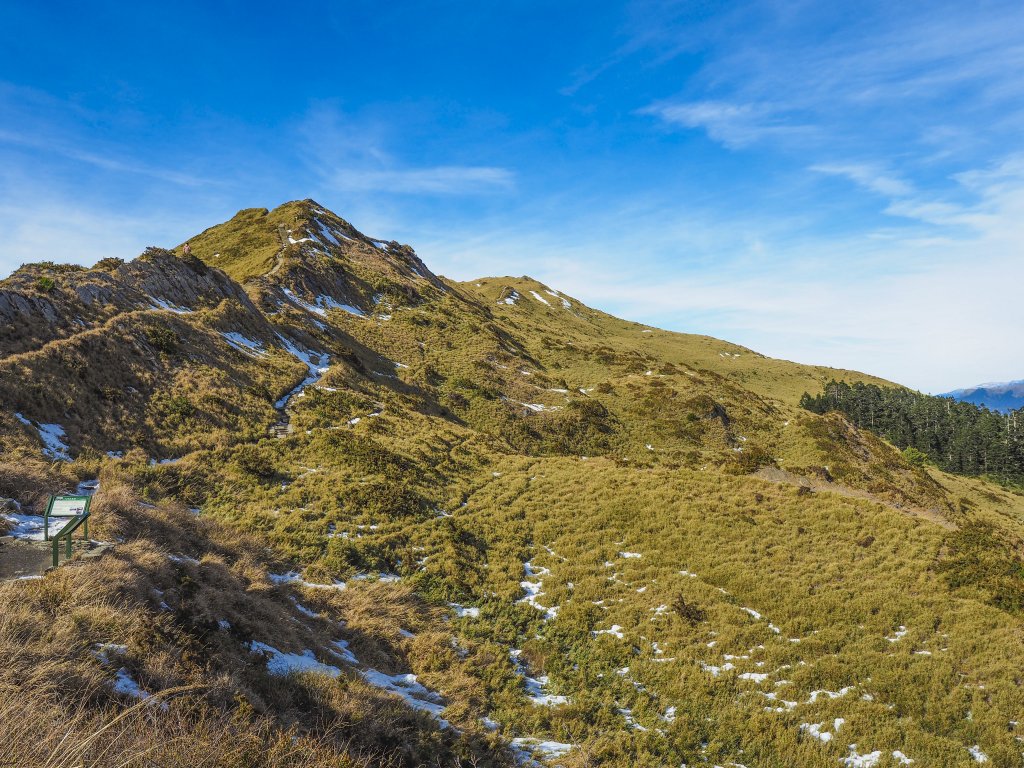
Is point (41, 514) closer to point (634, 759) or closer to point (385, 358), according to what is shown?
point (634, 759)

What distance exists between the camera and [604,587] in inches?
654

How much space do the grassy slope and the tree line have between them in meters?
90.0

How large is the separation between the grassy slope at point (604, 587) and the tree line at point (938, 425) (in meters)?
90.0

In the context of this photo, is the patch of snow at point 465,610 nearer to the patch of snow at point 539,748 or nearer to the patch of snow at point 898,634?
the patch of snow at point 539,748

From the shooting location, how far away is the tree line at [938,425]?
320ft

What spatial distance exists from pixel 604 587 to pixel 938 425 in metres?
137

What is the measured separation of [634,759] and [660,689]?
2336 millimetres

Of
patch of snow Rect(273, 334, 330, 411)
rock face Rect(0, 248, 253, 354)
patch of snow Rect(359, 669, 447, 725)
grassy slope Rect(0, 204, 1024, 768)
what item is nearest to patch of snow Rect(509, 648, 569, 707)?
grassy slope Rect(0, 204, 1024, 768)

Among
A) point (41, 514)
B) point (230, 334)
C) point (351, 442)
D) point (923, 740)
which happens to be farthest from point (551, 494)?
point (230, 334)

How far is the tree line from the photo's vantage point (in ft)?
320

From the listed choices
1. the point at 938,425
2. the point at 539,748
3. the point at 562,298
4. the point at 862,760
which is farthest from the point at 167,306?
the point at 938,425

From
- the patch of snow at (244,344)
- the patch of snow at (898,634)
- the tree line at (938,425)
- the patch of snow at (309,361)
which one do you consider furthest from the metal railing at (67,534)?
the tree line at (938,425)

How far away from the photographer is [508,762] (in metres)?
9.63

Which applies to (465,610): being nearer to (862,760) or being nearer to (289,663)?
(289,663)
